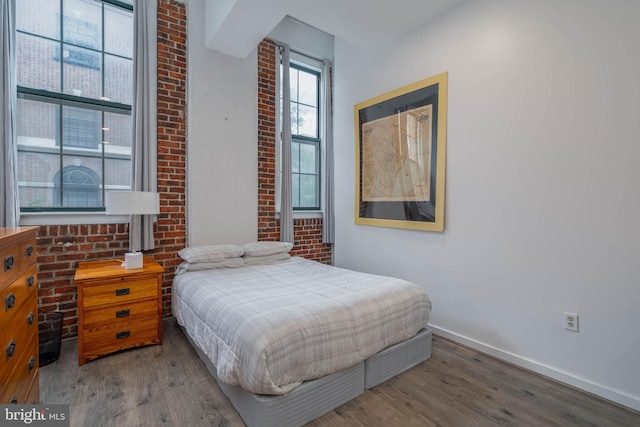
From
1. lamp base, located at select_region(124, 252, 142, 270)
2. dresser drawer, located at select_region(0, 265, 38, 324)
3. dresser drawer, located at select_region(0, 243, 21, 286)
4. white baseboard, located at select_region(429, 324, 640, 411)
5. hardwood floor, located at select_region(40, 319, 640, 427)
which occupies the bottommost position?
hardwood floor, located at select_region(40, 319, 640, 427)

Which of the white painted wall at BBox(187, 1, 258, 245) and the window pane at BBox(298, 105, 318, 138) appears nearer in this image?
the white painted wall at BBox(187, 1, 258, 245)

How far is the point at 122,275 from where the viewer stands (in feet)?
7.59

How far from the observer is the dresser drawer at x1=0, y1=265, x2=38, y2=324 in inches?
43.0

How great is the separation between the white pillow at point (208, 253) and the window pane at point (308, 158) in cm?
161

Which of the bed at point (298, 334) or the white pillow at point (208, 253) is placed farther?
the white pillow at point (208, 253)

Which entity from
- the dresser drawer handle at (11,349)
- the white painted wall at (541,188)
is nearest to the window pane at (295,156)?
the white painted wall at (541,188)

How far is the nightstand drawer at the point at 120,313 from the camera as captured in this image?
7.21 feet

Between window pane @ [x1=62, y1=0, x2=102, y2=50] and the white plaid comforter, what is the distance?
88.1 inches

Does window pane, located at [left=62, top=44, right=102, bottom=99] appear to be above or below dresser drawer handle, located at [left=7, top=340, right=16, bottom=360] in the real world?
above

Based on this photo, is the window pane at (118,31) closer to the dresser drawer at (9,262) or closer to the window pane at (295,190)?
the window pane at (295,190)

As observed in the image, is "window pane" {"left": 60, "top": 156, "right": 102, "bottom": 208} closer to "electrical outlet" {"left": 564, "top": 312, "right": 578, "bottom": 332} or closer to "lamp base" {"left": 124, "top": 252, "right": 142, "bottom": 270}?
"lamp base" {"left": 124, "top": 252, "right": 142, "bottom": 270}

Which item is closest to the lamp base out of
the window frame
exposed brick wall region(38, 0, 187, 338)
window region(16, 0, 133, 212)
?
exposed brick wall region(38, 0, 187, 338)

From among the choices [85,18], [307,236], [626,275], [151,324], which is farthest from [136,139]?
[626,275]

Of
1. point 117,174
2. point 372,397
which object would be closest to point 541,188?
point 372,397
